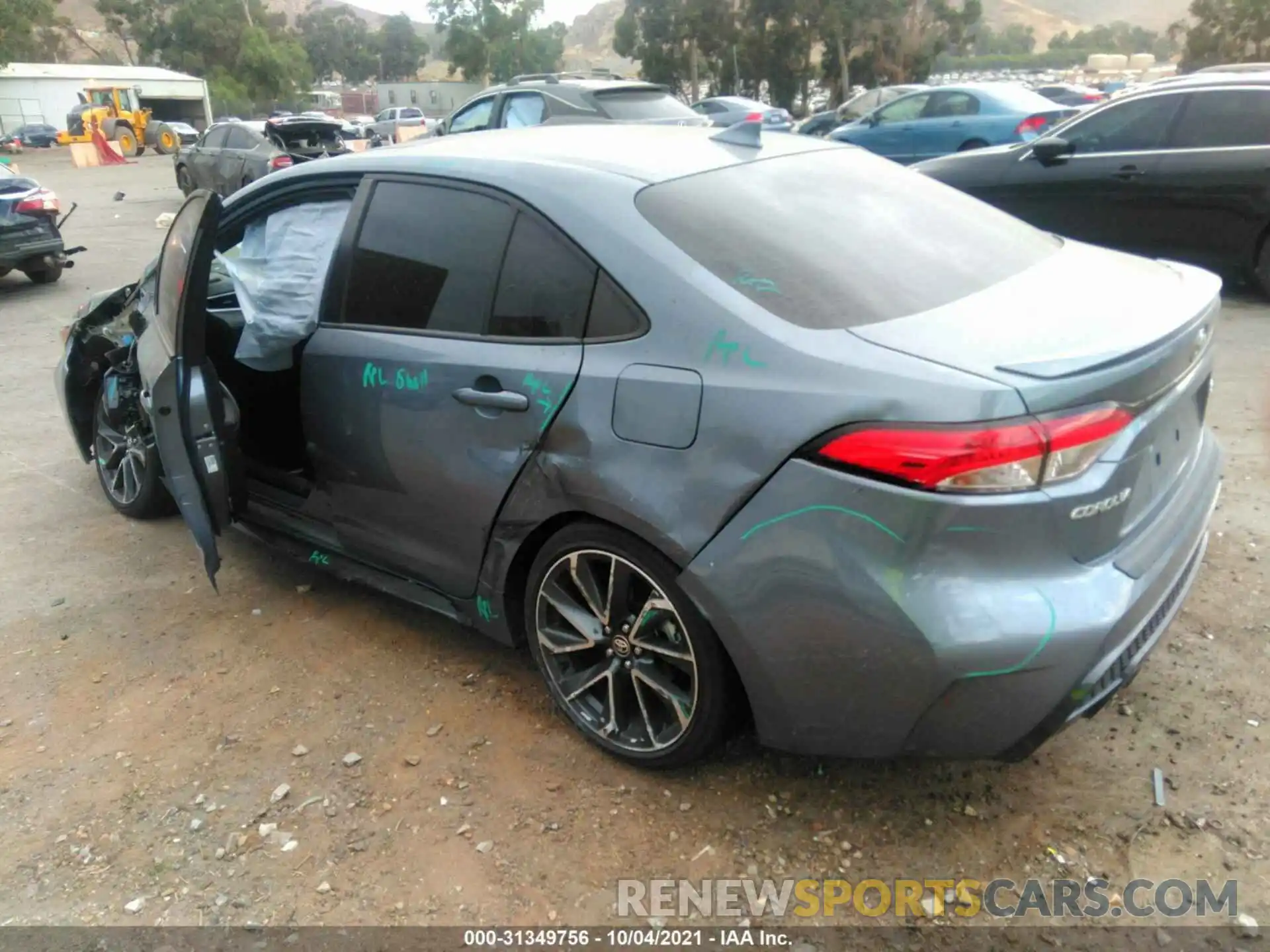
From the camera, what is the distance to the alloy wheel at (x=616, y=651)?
8.30 ft

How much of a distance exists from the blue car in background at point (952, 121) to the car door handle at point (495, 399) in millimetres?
11694

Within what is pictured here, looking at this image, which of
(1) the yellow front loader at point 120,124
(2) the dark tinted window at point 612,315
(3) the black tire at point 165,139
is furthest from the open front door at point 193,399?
(3) the black tire at point 165,139

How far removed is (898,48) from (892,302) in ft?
160

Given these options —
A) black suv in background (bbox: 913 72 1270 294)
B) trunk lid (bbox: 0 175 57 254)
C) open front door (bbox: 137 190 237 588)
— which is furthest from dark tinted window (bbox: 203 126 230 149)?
open front door (bbox: 137 190 237 588)

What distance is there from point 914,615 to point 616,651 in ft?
3.03

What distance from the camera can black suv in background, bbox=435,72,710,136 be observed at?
10703 mm

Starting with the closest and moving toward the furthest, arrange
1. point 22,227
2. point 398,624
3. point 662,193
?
point 662,193 → point 398,624 → point 22,227

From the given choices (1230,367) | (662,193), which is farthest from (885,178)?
(1230,367)

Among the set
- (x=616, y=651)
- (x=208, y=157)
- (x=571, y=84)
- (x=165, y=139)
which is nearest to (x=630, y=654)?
(x=616, y=651)

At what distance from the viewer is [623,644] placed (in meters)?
2.64

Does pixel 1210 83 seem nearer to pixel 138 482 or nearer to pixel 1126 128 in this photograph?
pixel 1126 128

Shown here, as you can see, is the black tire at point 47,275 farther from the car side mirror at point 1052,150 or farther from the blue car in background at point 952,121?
the car side mirror at point 1052,150

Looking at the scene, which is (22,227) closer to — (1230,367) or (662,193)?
(662,193)

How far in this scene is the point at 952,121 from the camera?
13.4 metres
